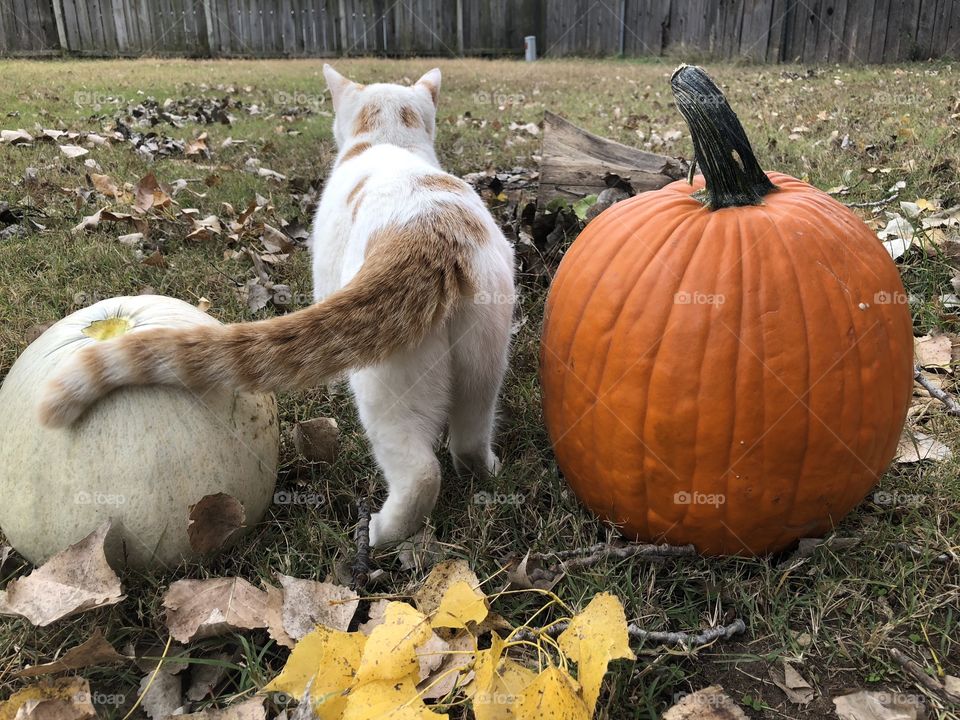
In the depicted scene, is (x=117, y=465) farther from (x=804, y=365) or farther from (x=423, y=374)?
(x=804, y=365)

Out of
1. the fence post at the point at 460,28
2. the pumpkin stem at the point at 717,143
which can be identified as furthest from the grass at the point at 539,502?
the fence post at the point at 460,28

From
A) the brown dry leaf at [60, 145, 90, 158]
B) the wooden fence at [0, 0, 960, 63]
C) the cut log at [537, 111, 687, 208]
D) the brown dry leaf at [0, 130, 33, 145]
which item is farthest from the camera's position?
the wooden fence at [0, 0, 960, 63]

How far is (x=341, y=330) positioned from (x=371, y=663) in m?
0.74

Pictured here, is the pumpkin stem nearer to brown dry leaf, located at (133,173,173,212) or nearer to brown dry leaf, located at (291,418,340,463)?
brown dry leaf, located at (291,418,340,463)

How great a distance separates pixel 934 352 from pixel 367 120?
7.90ft

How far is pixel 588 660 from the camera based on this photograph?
51.1 inches

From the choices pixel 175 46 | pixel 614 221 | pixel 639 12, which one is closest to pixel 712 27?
pixel 639 12

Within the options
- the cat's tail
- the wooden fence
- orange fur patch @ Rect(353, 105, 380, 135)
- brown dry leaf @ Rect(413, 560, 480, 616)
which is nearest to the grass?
brown dry leaf @ Rect(413, 560, 480, 616)

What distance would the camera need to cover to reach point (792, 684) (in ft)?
4.93

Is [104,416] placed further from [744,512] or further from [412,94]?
[412,94]

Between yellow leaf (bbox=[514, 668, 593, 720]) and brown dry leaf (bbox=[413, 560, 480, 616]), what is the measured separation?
42 cm

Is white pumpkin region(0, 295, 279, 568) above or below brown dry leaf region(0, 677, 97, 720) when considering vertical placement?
above

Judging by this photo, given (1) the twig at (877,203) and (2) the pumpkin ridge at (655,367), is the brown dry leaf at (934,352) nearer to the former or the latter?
(1) the twig at (877,203)

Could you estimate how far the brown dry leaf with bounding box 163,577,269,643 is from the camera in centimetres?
161
